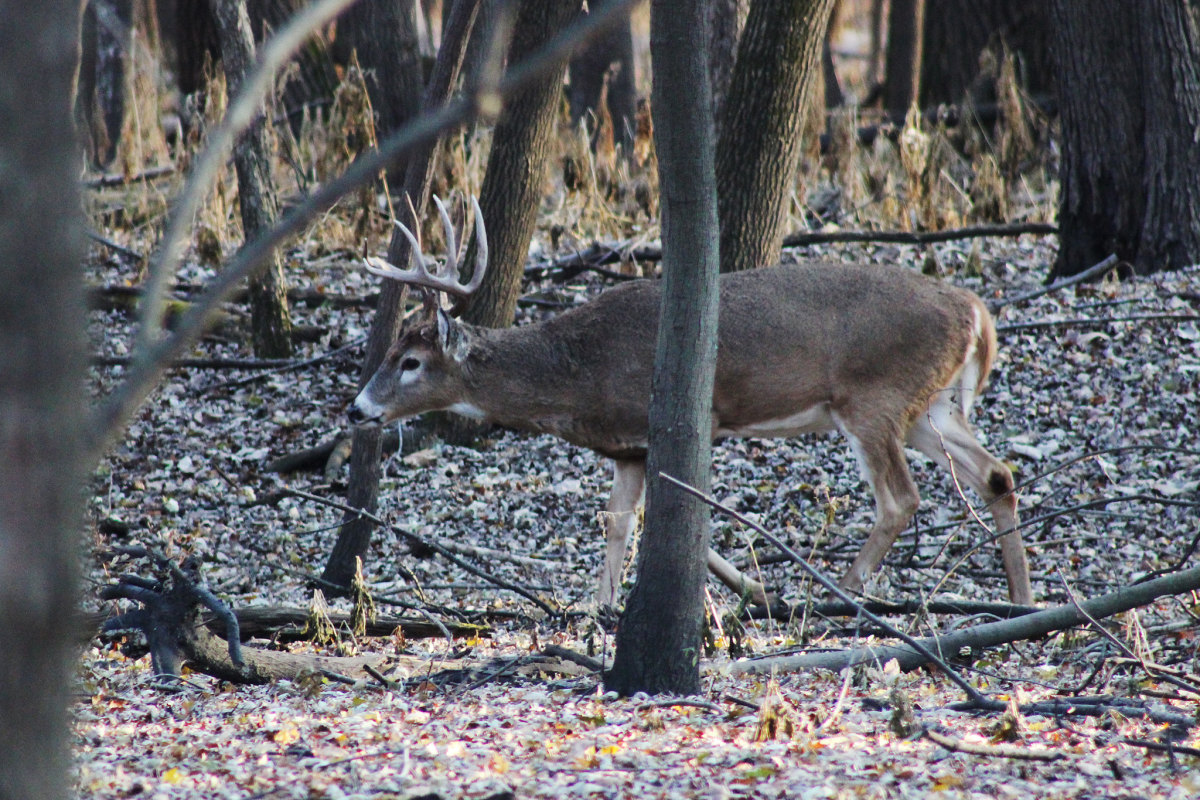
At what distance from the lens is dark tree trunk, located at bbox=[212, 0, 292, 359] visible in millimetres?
7891

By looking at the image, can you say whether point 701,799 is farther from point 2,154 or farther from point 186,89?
point 186,89

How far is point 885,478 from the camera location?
7094mm

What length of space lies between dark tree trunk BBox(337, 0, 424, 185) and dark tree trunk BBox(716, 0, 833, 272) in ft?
14.7

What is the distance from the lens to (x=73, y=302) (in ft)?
A: 5.51

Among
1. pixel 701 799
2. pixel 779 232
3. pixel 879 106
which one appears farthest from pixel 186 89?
pixel 701 799

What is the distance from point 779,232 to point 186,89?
9005 millimetres

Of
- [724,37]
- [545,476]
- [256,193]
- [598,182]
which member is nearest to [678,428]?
[545,476]

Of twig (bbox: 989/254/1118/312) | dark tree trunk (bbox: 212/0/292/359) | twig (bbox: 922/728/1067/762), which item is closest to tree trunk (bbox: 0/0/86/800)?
twig (bbox: 922/728/1067/762)

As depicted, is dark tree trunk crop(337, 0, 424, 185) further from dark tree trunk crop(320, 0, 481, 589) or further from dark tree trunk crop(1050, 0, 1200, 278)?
dark tree trunk crop(1050, 0, 1200, 278)

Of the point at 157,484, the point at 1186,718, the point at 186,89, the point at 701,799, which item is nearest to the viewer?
the point at 701,799

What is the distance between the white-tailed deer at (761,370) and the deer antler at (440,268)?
2 centimetres

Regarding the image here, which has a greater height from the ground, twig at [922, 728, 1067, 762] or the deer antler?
the deer antler

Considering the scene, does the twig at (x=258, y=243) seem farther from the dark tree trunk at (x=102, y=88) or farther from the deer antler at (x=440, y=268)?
the dark tree trunk at (x=102, y=88)

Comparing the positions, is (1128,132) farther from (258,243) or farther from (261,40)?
(258,243)
